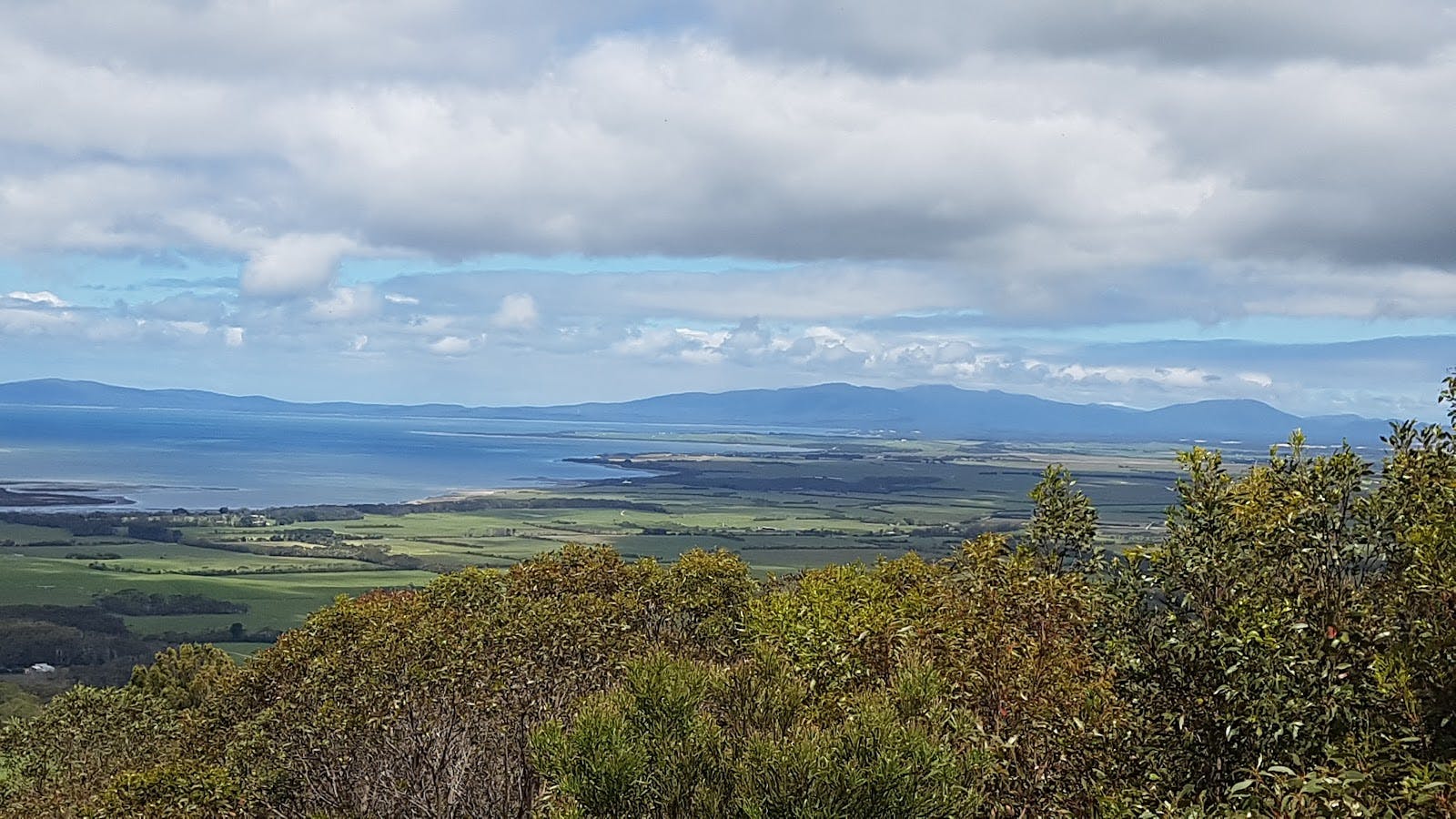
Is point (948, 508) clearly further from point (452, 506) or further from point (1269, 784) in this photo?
point (1269, 784)

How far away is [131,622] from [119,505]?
112229 millimetres

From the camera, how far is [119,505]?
7643 inches

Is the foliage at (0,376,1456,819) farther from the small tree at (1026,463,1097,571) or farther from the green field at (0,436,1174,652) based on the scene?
the green field at (0,436,1174,652)

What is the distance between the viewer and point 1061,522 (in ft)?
55.5

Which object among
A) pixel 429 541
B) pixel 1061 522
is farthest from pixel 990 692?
pixel 429 541

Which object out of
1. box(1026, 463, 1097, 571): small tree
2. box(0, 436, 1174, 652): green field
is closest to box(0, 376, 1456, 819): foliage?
box(1026, 463, 1097, 571): small tree

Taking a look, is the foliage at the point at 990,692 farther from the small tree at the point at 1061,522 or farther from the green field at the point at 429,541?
the green field at the point at 429,541

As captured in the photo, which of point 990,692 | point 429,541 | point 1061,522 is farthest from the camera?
point 429,541

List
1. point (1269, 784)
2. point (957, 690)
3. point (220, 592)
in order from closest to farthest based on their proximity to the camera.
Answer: point (1269, 784) → point (957, 690) → point (220, 592)

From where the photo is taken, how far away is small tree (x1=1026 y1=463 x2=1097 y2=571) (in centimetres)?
1681

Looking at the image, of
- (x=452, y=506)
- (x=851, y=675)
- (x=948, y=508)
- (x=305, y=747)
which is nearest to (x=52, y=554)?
(x=452, y=506)

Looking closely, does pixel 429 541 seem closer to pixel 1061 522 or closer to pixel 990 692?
pixel 1061 522

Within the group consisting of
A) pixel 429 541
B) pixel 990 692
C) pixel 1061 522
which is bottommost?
pixel 429 541

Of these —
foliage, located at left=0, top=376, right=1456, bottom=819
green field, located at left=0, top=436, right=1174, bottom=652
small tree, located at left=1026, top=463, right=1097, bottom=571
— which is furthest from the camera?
green field, located at left=0, top=436, right=1174, bottom=652
